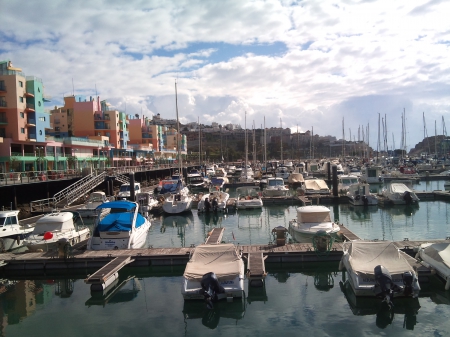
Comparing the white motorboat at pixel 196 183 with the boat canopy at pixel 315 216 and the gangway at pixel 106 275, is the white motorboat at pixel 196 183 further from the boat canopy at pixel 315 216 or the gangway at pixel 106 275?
the gangway at pixel 106 275

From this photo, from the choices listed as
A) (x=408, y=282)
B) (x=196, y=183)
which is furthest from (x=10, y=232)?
(x=196, y=183)

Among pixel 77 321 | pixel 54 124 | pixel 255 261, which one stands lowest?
pixel 77 321

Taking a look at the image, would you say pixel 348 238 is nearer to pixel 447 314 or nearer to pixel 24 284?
pixel 447 314

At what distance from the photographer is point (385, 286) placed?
1499 cm

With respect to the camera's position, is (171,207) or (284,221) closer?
(284,221)

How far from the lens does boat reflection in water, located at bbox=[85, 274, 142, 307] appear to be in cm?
1730

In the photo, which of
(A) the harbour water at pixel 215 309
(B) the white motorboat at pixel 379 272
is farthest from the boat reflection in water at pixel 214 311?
(B) the white motorboat at pixel 379 272

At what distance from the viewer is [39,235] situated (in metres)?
24.5

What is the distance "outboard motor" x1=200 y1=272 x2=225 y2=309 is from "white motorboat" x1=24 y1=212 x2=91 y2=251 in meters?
11.1

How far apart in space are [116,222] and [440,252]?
16.8 meters

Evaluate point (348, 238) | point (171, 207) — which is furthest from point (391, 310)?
point (171, 207)

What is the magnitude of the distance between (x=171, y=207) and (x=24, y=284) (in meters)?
19.8

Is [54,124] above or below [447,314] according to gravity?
above

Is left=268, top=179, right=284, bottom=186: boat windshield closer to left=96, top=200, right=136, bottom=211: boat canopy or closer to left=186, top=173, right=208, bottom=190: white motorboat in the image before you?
left=186, top=173, right=208, bottom=190: white motorboat
